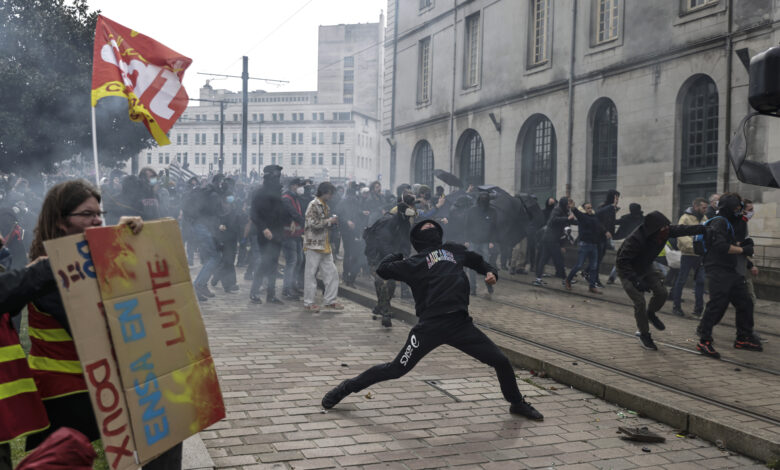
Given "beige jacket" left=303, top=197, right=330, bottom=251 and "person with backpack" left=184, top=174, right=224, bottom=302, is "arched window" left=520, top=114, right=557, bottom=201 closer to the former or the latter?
"person with backpack" left=184, top=174, right=224, bottom=302

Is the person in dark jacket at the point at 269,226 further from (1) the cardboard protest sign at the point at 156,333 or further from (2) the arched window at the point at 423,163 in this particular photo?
(2) the arched window at the point at 423,163

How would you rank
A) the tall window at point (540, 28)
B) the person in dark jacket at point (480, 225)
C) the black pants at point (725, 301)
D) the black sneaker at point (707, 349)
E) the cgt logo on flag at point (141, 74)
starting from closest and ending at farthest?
the cgt logo on flag at point (141, 74)
the black sneaker at point (707, 349)
the black pants at point (725, 301)
the person in dark jacket at point (480, 225)
the tall window at point (540, 28)

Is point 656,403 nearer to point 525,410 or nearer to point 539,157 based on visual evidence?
point 525,410

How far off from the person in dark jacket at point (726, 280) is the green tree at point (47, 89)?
45.8ft

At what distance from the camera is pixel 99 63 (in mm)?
6348

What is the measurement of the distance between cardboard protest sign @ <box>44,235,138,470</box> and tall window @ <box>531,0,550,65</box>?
Result: 880 inches

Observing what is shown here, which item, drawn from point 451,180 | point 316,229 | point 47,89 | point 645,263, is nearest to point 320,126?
point 451,180

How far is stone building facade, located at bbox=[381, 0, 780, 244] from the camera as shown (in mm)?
16469

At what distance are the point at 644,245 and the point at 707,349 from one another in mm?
1327

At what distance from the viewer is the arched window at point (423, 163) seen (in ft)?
105

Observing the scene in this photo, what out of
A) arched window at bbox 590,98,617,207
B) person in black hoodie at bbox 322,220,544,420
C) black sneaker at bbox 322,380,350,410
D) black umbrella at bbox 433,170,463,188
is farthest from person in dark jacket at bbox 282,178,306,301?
arched window at bbox 590,98,617,207

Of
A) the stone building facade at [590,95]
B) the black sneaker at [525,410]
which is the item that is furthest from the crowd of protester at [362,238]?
the stone building facade at [590,95]

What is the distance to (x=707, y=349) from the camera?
25.3ft

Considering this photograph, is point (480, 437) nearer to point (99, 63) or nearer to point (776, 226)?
point (99, 63)
